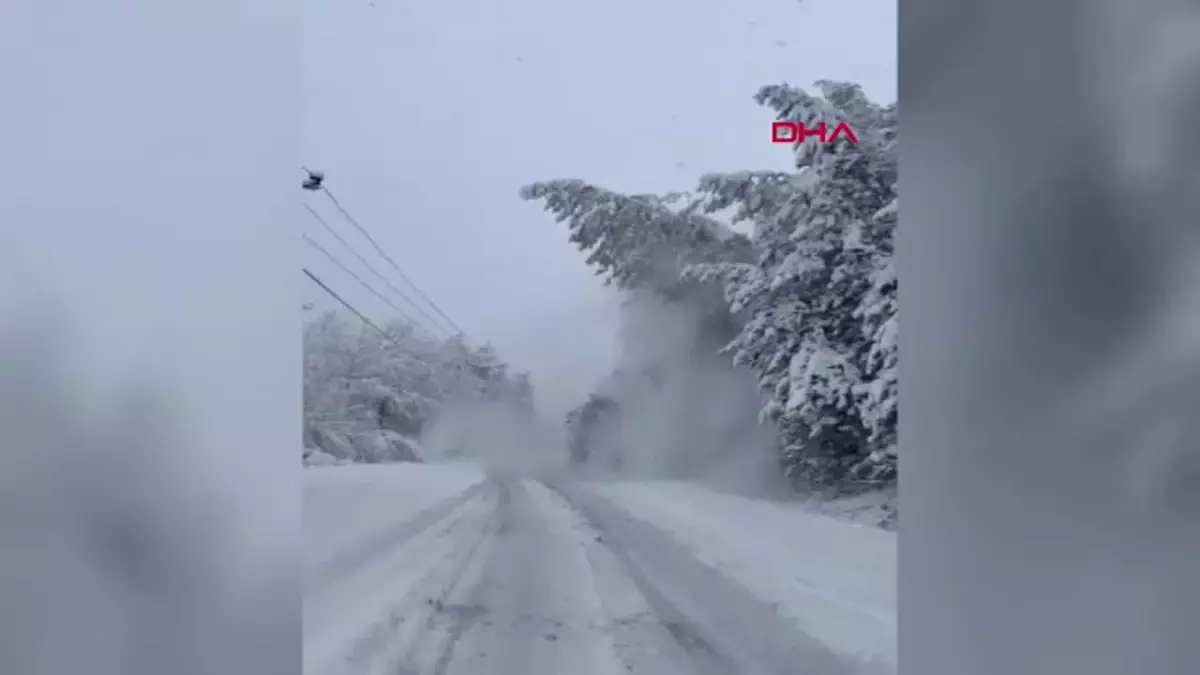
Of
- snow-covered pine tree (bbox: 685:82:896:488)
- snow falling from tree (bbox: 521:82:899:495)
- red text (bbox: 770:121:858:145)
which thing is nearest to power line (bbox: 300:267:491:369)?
snow falling from tree (bbox: 521:82:899:495)

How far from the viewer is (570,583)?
2.86 meters

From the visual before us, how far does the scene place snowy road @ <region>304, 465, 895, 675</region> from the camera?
2.47 m

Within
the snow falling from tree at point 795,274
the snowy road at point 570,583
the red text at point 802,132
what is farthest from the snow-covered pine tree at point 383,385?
the red text at point 802,132

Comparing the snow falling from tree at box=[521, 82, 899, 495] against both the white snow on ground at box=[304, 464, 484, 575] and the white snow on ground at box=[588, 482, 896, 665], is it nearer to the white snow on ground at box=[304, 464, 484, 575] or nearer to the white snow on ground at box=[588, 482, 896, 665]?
the white snow on ground at box=[588, 482, 896, 665]

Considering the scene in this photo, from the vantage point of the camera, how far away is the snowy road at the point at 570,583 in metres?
2.47

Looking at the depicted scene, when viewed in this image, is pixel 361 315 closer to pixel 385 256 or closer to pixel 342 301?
pixel 342 301

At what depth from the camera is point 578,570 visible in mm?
2941

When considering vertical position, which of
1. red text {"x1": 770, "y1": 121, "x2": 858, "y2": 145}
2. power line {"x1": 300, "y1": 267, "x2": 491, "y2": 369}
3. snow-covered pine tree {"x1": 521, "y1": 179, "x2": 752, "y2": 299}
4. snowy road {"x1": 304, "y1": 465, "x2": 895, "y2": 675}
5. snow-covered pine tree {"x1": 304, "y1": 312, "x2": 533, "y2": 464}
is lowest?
A: snowy road {"x1": 304, "y1": 465, "x2": 895, "y2": 675}

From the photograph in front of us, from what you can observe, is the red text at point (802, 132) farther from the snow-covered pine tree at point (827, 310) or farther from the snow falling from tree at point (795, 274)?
the snow-covered pine tree at point (827, 310)

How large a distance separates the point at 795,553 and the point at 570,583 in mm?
833
